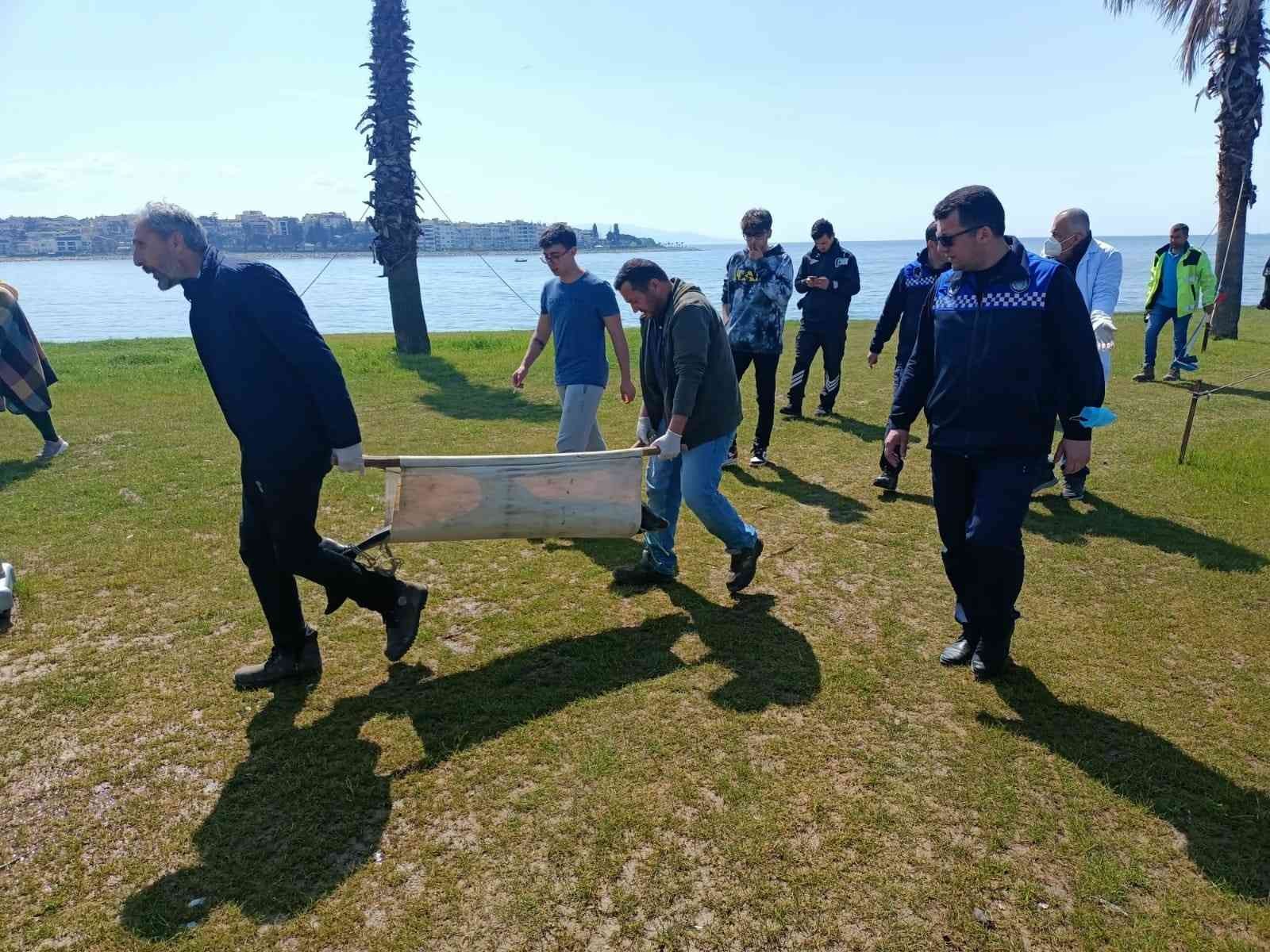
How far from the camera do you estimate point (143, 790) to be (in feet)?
10.2

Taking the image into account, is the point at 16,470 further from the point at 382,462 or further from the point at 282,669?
the point at 382,462

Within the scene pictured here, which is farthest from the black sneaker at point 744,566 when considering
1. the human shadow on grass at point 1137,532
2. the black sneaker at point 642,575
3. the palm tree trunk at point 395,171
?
the palm tree trunk at point 395,171

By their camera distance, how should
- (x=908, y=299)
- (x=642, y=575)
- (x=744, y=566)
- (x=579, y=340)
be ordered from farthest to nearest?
(x=908, y=299) < (x=579, y=340) < (x=642, y=575) < (x=744, y=566)

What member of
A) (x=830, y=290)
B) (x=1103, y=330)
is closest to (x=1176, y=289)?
(x=830, y=290)

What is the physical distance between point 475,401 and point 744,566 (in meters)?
7.01

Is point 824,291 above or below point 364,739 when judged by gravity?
above

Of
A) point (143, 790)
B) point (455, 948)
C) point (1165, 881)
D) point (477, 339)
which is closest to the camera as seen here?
point (455, 948)

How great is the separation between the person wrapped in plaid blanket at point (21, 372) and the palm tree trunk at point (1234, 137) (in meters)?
18.2

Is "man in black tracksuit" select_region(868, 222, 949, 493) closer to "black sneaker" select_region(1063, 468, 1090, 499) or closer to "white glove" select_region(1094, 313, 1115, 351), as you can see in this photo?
"black sneaker" select_region(1063, 468, 1090, 499)

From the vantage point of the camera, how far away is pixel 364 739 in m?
3.42

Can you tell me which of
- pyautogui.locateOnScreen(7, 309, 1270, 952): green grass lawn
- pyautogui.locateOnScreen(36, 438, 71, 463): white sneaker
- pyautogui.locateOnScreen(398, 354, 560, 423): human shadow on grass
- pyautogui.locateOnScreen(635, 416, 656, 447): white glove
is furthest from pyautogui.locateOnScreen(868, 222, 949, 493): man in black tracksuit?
pyautogui.locateOnScreen(36, 438, 71, 463): white sneaker

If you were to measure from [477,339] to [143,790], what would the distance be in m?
15.2

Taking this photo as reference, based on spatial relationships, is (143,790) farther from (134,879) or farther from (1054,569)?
(1054,569)

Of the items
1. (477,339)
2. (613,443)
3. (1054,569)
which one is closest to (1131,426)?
(1054,569)
